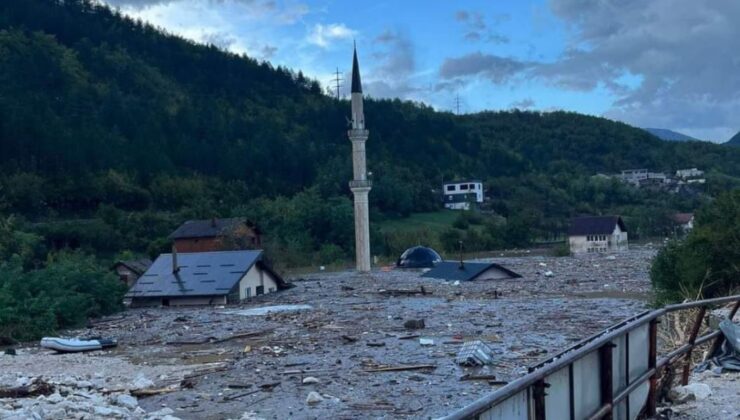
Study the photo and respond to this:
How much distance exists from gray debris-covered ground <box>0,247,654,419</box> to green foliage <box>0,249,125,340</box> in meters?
1.05

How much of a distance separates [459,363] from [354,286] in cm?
2289

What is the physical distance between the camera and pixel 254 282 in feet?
112

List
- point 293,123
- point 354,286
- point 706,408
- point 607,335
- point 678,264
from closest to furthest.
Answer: point 607,335, point 706,408, point 678,264, point 354,286, point 293,123

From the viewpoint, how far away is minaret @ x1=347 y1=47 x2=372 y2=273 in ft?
169

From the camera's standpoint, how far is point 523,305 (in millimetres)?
26359

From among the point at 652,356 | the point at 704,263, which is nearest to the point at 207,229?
the point at 704,263

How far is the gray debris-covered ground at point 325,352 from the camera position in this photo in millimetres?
12367

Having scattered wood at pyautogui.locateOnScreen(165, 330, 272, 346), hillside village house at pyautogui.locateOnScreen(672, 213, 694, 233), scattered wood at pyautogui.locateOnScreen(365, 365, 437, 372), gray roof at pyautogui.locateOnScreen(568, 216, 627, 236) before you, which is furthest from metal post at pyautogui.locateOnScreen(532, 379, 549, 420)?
hillside village house at pyautogui.locateOnScreen(672, 213, 694, 233)

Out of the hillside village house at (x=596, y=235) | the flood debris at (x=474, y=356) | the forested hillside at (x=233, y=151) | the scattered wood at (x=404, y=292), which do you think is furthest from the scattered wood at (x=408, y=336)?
the hillside village house at (x=596, y=235)

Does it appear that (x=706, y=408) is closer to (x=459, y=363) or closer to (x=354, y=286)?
(x=459, y=363)

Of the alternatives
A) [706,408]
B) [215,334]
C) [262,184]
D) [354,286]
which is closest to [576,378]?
[706,408]

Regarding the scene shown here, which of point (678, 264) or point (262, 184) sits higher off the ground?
point (262, 184)

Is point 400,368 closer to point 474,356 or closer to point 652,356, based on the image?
point 474,356

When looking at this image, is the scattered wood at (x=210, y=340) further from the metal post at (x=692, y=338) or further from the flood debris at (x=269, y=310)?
the metal post at (x=692, y=338)
